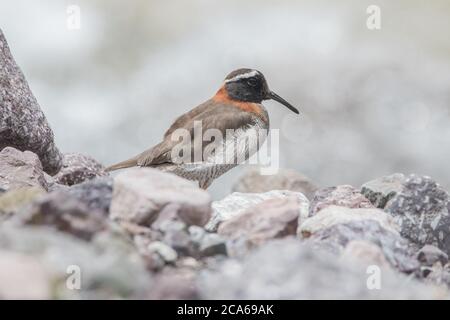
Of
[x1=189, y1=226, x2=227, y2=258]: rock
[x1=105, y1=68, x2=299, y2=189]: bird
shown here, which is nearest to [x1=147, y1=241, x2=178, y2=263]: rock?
[x1=189, y1=226, x2=227, y2=258]: rock

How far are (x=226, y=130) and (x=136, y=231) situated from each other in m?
4.20

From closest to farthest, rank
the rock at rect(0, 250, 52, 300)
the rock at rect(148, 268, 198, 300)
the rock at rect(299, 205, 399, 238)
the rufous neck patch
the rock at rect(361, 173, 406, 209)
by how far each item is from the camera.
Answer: the rock at rect(0, 250, 52, 300) < the rock at rect(148, 268, 198, 300) < the rock at rect(299, 205, 399, 238) < the rock at rect(361, 173, 406, 209) < the rufous neck patch

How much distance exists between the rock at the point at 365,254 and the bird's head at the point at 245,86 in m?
5.31

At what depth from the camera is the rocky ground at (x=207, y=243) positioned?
4719 millimetres

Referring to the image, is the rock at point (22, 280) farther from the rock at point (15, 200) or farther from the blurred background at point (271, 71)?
the blurred background at point (271, 71)

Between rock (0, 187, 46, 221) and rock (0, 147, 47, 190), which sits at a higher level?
rock (0, 187, 46, 221)

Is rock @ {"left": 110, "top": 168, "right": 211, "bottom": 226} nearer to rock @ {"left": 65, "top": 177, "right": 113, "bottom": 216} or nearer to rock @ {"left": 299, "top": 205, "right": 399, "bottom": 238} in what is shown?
rock @ {"left": 65, "top": 177, "right": 113, "bottom": 216}

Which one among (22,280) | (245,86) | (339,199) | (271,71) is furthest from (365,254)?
(271,71)

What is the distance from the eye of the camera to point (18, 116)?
868cm

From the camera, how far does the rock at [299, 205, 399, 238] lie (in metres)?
6.51

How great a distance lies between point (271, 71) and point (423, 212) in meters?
10.8

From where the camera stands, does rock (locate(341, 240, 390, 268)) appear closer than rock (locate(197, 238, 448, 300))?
No

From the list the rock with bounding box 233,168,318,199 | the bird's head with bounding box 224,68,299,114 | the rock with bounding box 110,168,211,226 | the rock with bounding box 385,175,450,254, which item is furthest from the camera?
the rock with bounding box 233,168,318,199

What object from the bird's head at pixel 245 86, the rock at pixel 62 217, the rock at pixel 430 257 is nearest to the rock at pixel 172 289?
→ the rock at pixel 62 217
